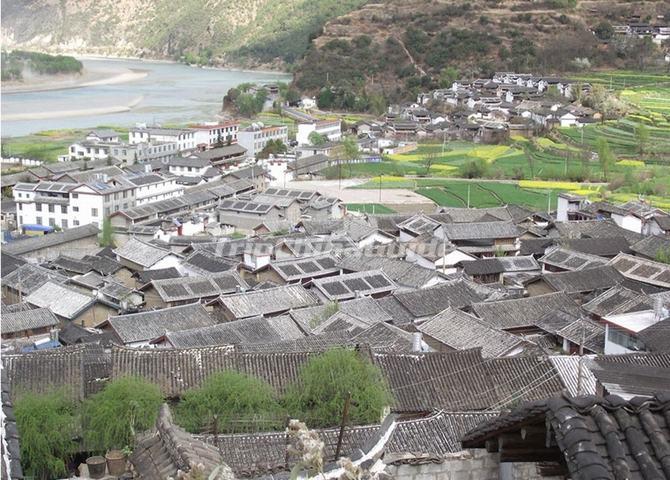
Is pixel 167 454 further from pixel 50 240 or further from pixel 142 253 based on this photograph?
pixel 50 240

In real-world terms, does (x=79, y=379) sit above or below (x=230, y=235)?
above

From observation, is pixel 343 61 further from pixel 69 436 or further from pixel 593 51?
pixel 69 436

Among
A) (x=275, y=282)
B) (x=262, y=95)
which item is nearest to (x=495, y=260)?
(x=275, y=282)

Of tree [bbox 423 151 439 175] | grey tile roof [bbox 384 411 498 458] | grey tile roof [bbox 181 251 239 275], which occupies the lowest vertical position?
tree [bbox 423 151 439 175]

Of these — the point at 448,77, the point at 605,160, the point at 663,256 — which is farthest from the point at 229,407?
the point at 448,77

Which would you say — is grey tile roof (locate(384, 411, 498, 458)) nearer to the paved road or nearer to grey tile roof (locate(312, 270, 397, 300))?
grey tile roof (locate(312, 270, 397, 300))

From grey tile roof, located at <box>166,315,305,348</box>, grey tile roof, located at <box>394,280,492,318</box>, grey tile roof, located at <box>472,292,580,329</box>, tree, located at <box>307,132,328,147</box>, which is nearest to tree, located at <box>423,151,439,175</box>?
tree, located at <box>307,132,328,147</box>

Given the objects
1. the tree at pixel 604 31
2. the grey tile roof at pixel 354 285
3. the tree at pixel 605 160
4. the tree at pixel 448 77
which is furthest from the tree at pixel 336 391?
the tree at pixel 604 31
